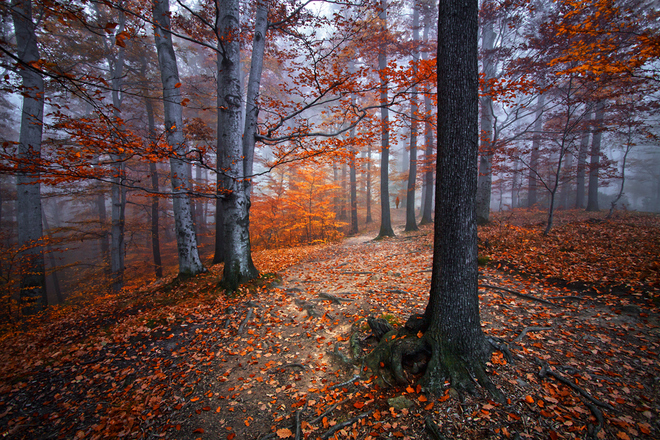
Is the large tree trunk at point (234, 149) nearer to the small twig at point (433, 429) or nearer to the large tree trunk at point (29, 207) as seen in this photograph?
the small twig at point (433, 429)

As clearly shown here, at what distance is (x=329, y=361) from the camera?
3727 millimetres

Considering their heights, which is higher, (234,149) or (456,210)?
(234,149)

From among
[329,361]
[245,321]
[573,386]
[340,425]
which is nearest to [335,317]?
[329,361]

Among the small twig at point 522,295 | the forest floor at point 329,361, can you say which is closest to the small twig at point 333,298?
the forest floor at point 329,361

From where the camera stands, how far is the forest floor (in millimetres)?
2498

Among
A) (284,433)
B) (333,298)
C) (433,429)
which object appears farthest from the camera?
(333,298)

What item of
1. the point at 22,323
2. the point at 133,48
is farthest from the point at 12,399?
the point at 133,48

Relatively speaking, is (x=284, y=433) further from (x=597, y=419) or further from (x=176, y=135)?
(x=176, y=135)

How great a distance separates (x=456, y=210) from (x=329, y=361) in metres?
A: 3.03

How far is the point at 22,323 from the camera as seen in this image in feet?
18.9

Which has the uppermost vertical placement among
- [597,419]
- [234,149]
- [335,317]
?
[234,149]

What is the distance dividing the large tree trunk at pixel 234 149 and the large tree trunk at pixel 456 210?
432 centimetres

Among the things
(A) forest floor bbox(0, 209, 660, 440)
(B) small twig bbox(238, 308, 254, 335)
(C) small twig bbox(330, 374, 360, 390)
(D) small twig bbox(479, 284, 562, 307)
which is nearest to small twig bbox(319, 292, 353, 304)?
(A) forest floor bbox(0, 209, 660, 440)

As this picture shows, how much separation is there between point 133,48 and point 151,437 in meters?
13.9
